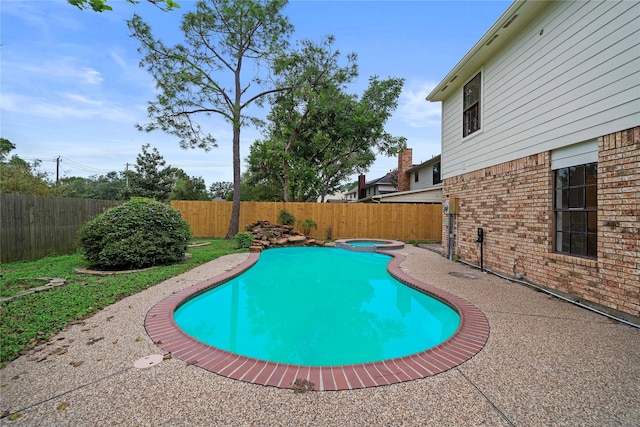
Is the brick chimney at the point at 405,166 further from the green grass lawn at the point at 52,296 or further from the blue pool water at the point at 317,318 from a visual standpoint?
the green grass lawn at the point at 52,296

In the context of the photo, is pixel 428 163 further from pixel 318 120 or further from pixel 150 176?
pixel 150 176

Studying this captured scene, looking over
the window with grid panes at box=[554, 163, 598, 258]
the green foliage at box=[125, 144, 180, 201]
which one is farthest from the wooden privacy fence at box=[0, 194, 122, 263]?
the green foliage at box=[125, 144, 180, 201]

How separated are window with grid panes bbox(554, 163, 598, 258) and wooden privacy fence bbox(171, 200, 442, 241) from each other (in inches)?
356

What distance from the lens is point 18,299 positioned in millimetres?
4078

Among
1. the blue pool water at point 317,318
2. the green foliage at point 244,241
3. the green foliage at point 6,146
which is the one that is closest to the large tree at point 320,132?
the green foliage at point 244,241

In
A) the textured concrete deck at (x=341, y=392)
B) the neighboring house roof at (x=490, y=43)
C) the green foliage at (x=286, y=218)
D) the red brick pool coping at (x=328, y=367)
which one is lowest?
the red brick pool coping at (x=328, y=367)

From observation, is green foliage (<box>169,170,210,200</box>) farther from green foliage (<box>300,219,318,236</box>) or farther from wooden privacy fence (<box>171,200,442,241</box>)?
green foliage (<box>300,219,318,236</box>)

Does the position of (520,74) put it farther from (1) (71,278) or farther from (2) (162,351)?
(1) (71,278)

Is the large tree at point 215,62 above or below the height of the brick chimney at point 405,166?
above

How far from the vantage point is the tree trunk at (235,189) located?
1368cm

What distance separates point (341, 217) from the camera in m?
14.4

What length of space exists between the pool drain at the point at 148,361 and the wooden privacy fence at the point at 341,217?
11577 millimetres

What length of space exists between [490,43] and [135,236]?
8.67 meters

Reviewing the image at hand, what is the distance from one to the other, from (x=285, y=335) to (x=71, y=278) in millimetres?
4604
